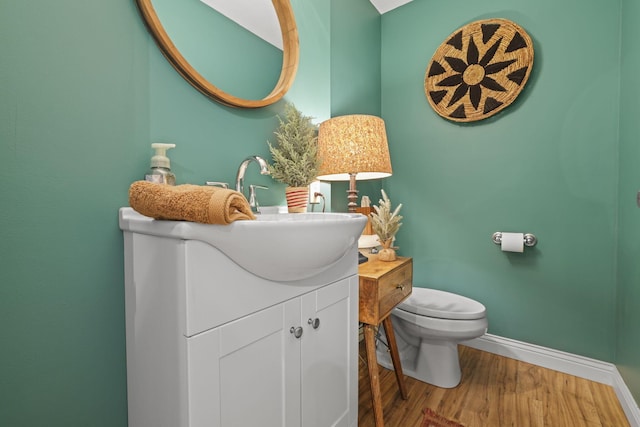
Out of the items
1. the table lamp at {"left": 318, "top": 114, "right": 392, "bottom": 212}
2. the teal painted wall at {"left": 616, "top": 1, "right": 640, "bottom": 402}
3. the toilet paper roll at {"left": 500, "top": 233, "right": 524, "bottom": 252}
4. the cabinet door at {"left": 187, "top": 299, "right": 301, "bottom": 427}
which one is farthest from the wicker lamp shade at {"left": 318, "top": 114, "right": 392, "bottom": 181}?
the teal painted wall at {"left": 616, "top": 1, "right": 640, "bottom": 402}

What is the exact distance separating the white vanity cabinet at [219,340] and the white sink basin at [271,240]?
0.02 meters

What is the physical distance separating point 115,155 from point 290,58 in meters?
0.85

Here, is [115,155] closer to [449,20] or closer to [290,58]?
[290,58]

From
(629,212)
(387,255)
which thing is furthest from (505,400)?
(629,212)

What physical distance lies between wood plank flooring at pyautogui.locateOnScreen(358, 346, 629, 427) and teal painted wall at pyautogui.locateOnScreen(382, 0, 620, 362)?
198 mm

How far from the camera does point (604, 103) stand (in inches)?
53.8

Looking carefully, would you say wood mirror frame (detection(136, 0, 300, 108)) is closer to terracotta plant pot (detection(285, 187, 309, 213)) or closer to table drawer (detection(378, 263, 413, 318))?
terracotta plant pot (detection(285, 187, 309, 213))

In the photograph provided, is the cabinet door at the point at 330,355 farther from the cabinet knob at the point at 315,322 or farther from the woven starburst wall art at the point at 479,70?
the woven starburst wall art at the point at 479,70

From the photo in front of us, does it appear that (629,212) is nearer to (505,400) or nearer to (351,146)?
(505,400)

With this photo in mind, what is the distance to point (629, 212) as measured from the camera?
47.7 inches

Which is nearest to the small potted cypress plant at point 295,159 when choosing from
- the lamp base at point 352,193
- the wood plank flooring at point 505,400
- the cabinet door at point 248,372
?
the lamp base at point 352,193

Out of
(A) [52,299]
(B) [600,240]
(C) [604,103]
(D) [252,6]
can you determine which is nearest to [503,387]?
(B) [600,240]

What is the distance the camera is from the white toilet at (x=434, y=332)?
1282 mm

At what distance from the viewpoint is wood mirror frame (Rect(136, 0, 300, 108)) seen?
791 millimetres
